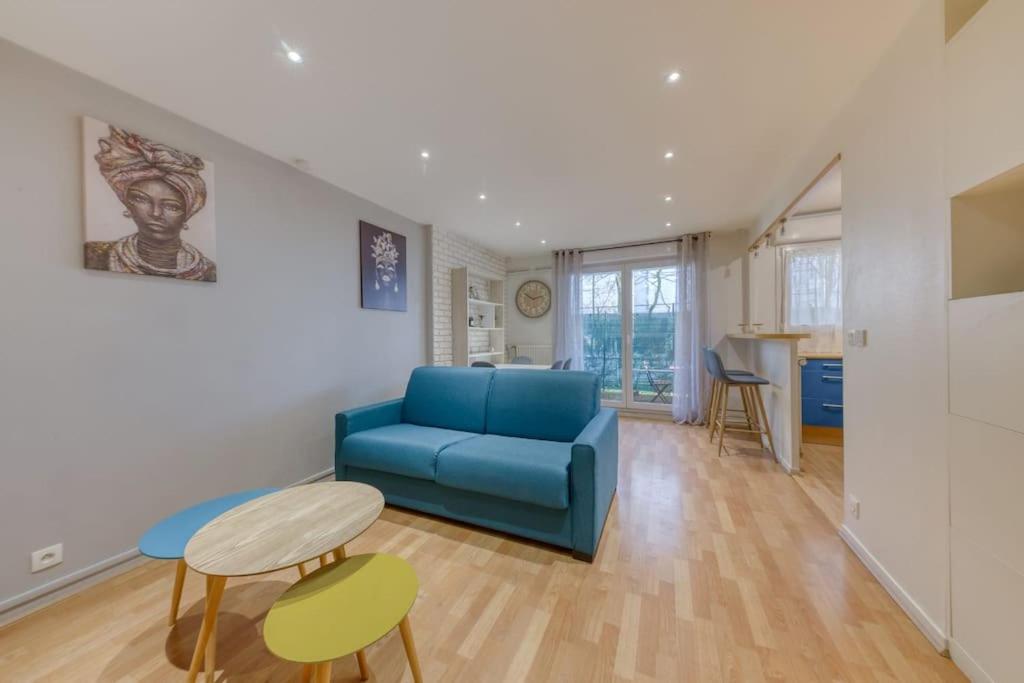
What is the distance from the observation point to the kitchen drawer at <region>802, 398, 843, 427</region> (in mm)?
3447

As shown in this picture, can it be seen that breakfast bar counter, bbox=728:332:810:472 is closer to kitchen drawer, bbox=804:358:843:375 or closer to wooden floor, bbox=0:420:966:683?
kitchen drawer, bbox=804:358:843:375

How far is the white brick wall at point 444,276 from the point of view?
4.00 m

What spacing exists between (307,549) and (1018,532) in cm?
213

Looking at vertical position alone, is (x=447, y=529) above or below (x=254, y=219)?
below

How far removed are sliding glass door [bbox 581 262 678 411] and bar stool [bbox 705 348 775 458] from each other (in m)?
0.81

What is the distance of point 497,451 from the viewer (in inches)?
80.8

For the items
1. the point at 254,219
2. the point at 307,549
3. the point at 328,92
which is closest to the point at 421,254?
the point at 254,219

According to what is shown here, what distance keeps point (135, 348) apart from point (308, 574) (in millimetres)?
1682

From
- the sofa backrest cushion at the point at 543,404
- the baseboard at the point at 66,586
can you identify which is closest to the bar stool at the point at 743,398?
the sofa backrest cushion at the point at 543,404

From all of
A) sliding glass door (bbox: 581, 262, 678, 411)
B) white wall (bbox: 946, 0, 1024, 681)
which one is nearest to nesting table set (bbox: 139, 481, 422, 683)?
white wall (bbox: 946, 0, 1024, 681)

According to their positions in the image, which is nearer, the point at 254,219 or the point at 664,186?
the point at 254,219

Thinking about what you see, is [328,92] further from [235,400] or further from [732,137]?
[732,137]

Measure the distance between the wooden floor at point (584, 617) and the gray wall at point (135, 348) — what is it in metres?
0.42

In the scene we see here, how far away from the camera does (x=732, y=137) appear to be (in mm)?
2223
